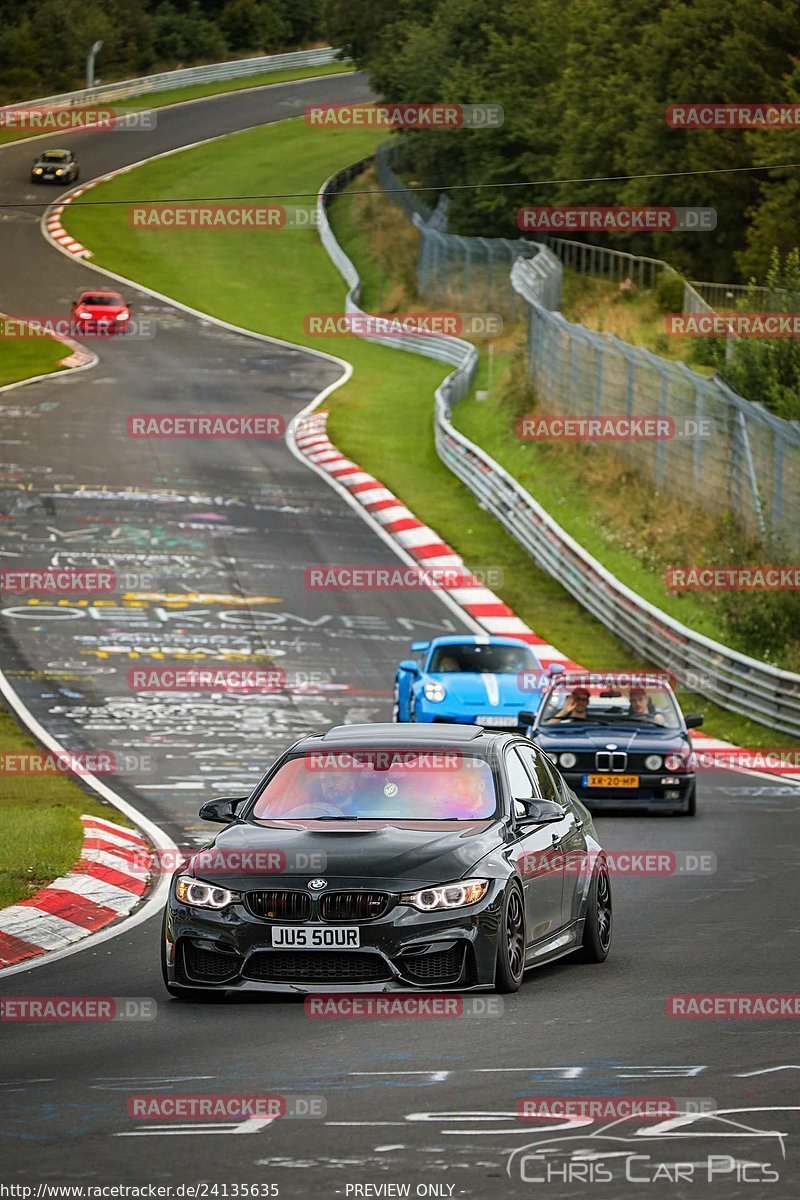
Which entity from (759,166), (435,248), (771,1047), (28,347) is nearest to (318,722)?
(771,1047)

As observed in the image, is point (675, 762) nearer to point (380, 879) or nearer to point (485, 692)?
point (485, 692)

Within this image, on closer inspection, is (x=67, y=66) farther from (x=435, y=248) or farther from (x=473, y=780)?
(x=473, y=780)

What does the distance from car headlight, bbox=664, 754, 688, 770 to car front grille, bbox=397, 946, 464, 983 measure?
32.4 ft

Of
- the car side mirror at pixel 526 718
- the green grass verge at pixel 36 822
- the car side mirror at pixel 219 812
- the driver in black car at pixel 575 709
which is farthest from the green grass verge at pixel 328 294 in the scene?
the car side mirror at pixel 219 812

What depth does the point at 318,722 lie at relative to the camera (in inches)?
985

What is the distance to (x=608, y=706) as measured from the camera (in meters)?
21.2

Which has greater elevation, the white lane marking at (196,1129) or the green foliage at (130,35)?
the white lane marking at (196,1129)

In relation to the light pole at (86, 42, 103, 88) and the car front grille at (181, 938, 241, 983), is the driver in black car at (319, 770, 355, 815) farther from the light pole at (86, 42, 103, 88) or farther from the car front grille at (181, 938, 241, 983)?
the light pole at (86, 42, 103, 88)

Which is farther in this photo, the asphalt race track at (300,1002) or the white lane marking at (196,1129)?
the white lane marking at (196,1129)

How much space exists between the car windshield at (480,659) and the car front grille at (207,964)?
14.6 m

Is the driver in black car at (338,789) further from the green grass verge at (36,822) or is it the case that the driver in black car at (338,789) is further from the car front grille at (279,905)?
the green grass verge at (36,822)

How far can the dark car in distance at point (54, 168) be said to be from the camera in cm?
8219

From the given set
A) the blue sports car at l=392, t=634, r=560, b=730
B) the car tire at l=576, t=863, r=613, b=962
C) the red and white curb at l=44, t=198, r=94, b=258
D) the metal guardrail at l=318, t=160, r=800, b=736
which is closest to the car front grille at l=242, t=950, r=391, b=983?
the car tire at l=576, t=863, r=613, b=962

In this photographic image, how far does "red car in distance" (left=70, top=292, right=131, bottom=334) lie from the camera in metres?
60.1
